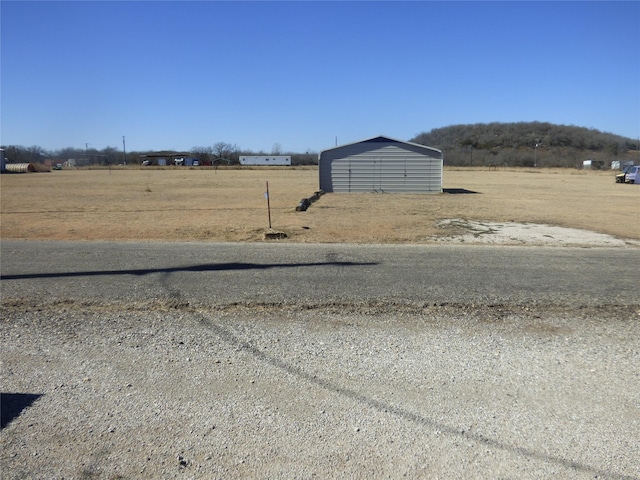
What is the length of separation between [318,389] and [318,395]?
0.10m

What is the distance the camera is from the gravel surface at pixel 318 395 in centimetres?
295

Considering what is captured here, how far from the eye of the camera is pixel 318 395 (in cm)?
373

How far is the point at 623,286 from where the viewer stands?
7105 millimetres

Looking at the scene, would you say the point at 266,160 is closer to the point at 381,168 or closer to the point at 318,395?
the point at 381,168

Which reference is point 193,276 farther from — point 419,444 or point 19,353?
point 419,444

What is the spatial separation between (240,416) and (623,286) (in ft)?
19.3

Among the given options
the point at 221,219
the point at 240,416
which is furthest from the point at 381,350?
the point at 221,219

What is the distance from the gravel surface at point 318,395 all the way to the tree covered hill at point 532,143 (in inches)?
5325

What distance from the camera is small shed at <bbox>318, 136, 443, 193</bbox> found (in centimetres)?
3356

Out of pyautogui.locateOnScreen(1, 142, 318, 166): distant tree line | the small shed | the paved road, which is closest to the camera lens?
the paved road

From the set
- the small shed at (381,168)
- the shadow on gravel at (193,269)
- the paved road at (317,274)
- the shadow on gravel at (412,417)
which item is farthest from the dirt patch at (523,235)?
the small shed at (381,168)

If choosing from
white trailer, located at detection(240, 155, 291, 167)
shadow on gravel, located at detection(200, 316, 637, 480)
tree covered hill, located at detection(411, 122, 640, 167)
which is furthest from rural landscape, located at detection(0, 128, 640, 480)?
Answer: tree covered hill, located at detection(411, 122, 640, 167)

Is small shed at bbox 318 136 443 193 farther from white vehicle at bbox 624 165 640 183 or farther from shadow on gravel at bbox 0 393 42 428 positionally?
shadow on gravel at bbox 0 393 42 428

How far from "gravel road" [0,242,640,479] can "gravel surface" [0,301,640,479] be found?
0.01 m
